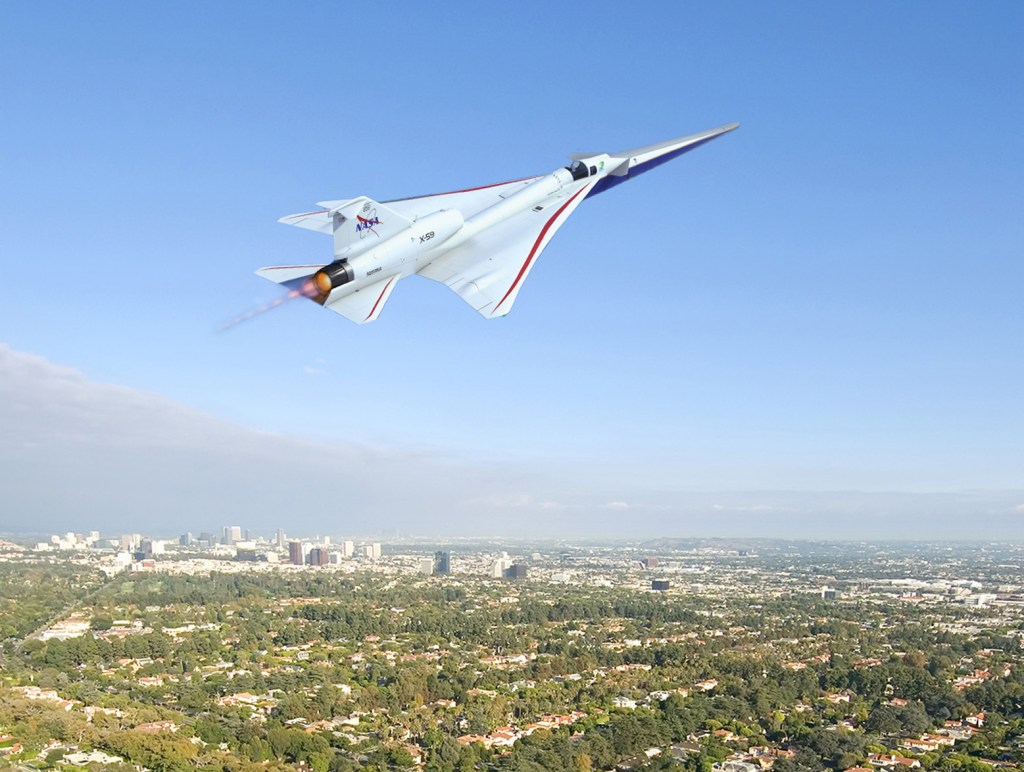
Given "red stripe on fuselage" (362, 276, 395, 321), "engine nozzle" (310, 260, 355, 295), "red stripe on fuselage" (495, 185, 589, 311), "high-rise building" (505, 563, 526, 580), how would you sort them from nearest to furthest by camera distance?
"engine nozzle" (310, 260, 355, 295) < "red stripe on fuselage" (362, 276, 395, 321) < "red stripe on fuselage" (495, 185, 589, 311) < "high-rise building" (505, 563, 526, 580)

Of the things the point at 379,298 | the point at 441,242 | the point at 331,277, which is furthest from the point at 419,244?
the point at 331,277

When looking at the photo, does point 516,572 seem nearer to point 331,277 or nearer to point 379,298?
point 379,298

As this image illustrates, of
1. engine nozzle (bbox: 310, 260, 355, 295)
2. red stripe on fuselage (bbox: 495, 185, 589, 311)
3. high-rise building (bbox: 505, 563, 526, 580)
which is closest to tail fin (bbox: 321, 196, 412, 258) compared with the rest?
engine nozzle (bbox: 310, 260, 355, 295)

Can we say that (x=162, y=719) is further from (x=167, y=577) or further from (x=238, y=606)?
(x=167, y=577)

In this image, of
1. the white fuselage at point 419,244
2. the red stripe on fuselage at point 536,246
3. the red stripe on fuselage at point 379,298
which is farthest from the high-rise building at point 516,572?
the red stripe on fuselage at point 379,298

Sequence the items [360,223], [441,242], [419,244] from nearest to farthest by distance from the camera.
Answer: [360,223] → [419,244] → [441,242]

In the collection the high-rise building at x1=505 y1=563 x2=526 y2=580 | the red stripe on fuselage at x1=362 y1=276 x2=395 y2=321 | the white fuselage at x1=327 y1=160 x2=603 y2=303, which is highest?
the white fuselage at x1=327 y1=160 x2=603 y2=303

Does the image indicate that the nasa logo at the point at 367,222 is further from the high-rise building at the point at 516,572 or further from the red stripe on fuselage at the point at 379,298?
the high-rise building at the point at 516,572

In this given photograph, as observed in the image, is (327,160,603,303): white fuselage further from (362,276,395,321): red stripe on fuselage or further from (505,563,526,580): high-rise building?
(505,563,526,580): high-rise building
